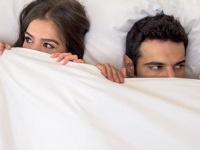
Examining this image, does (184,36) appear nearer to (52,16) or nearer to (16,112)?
(52,16)

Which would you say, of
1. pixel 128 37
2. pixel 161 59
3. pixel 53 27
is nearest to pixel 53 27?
pixel 53 27

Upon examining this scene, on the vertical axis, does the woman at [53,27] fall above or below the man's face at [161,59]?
above

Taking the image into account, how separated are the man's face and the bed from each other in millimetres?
153

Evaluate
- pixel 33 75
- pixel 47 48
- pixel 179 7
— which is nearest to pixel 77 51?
pixel 47 48

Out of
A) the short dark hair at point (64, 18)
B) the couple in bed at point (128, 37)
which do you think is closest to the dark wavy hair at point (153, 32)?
the couple in bed at point (128, 37)

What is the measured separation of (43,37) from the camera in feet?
3.40

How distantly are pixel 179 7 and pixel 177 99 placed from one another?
0.46 meters

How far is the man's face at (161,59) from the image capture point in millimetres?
1028

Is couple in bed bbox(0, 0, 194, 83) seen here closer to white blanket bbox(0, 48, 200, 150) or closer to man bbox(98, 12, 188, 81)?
man bbox(98, 12, 188, 81)

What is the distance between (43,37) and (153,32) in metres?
0.36

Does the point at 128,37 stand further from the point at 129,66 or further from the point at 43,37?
the point at 43,37

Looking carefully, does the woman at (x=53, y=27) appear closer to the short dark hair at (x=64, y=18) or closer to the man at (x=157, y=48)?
the short dark hair at (x=64, y=18)

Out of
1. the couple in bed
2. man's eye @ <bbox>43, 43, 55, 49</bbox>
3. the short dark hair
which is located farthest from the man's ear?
man's eye @ <bbox>43, 43, 55, 49</bbox>

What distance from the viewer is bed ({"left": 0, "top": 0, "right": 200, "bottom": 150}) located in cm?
77
